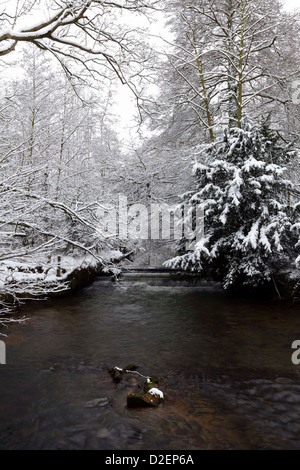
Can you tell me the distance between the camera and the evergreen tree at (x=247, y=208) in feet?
30.9

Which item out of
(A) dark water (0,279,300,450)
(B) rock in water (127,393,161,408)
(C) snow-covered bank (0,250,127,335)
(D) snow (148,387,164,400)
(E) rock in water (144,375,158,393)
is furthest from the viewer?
(C) snow-covered bank (0,250,127,335)

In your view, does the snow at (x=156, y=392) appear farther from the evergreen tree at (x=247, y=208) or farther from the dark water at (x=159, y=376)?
the evergreen tree at (x=247, y=208)

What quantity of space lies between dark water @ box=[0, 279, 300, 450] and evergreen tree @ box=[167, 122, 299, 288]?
1632mm

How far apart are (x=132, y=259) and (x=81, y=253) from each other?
4485mm

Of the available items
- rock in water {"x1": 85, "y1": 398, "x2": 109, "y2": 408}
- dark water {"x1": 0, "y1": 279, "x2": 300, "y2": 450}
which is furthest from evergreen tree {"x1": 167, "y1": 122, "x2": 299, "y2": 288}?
rock in water {"x1": 85, "y1": 398, "x2": 109, "y2": 408}

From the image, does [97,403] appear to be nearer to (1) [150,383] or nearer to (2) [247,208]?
(1) [150,383]

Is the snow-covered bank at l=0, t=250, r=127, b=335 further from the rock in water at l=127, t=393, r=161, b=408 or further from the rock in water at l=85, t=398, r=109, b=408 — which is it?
the rock in water at l=127, t=393, r=161, b=408

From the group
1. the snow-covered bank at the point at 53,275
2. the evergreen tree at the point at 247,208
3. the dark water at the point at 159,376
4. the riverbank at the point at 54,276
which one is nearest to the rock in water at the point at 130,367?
the dark water at the point at 159,376

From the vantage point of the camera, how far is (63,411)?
4.11m

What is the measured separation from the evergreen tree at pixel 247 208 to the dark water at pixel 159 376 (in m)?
1.63

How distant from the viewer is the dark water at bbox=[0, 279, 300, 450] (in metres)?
3.63

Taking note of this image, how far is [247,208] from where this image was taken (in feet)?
33.4
